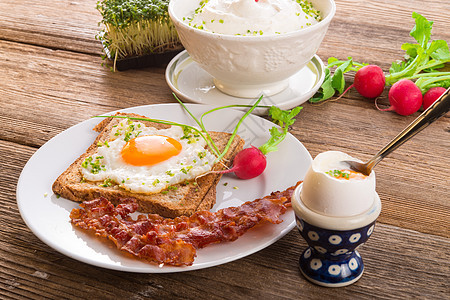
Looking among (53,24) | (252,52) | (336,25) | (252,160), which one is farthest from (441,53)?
(53,24)

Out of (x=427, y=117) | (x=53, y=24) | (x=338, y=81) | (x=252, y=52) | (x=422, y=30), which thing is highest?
(x=427, y=117)

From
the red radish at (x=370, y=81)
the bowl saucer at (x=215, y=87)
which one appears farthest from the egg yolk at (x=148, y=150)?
the red radish at (x=370, y=81)

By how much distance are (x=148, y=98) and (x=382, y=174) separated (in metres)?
1.18

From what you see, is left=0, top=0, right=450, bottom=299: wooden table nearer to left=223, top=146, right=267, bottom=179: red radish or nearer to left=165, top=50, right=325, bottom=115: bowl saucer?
left=165, top=50, right=325, bottom=115: bowl saucer

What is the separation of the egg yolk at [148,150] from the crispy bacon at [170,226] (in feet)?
0.77

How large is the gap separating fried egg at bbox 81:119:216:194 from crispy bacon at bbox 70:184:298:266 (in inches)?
5.8

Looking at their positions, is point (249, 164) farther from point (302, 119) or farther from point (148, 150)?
point (302, 119)

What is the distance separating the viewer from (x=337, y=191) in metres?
1.24

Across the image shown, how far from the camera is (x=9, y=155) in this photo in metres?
2.05

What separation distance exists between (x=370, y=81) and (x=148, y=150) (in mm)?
1141

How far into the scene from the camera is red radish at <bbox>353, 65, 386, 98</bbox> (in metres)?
2.32

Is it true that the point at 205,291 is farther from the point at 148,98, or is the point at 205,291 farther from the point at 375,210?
the point at 148,98

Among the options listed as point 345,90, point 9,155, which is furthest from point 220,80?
point 9,155

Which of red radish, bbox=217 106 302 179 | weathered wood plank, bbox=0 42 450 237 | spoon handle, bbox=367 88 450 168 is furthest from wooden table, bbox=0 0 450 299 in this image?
spoon handle, bbox=367 88 450 168
